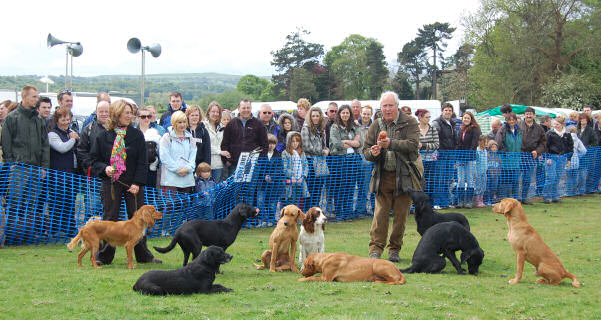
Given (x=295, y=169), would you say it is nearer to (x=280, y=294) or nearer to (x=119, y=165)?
(x=119, y=165)

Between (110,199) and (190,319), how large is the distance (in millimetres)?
3108

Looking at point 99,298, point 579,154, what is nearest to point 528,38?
point 579,154

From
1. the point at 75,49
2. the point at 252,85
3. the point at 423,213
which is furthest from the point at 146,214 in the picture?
the point at 252,85

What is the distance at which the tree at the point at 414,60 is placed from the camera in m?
88.3

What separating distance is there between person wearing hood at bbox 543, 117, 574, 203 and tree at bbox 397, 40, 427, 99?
74.2 m

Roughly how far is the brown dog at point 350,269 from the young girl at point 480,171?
799cm

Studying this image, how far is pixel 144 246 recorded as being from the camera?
23.3 feet

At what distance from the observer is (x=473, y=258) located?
6707mm

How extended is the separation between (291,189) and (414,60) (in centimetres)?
8191

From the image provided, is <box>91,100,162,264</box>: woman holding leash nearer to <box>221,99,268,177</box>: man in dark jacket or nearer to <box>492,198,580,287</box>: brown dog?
<box>221,99,268,177</box>: man in dark jacket

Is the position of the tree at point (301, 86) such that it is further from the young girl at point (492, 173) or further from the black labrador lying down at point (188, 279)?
the black labrador lying down at point (188, 279)

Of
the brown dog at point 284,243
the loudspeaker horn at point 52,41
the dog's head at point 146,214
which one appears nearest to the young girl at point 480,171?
the brown dog at point 284,243

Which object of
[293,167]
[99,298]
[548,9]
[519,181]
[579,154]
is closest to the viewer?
[99,298]

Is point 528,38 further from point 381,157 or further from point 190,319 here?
point 190,319
